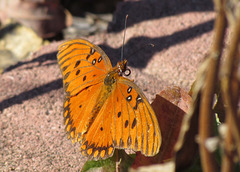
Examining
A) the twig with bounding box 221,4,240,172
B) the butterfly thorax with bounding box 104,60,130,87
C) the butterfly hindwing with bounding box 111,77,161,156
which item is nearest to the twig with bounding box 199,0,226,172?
the twig with bounding box 221,4,240,172

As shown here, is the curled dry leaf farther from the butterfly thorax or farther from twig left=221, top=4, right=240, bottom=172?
twig left=221, top=4, right=240, bottom=172

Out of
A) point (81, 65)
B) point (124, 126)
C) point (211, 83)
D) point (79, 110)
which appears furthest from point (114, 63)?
point (211, 83)

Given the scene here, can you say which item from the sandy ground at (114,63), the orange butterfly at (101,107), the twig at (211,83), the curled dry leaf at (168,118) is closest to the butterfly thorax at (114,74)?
the orange butterfly at (101,107)

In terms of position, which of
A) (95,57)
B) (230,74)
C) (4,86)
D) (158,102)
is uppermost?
(230,74)

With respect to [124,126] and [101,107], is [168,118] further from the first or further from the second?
[101,107]

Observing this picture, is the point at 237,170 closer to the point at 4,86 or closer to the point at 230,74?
the point at 230,74

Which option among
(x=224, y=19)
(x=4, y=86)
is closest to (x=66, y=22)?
(x=4, y=86)
